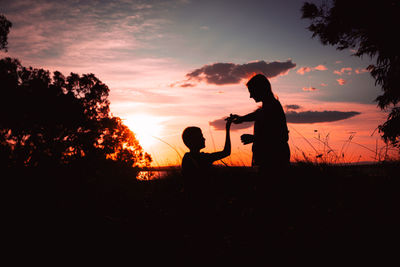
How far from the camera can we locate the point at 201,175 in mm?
3459

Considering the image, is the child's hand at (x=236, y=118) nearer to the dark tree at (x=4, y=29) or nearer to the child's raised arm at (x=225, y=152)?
the child's raised arm at (x=225, y=152)

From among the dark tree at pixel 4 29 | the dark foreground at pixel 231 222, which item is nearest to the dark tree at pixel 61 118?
the dark tree at pixel 4 29

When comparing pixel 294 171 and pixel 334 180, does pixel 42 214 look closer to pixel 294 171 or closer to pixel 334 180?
pixel 294 171

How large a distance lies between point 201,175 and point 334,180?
3317 mm

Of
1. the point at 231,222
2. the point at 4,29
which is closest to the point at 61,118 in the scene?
the point at 4,29

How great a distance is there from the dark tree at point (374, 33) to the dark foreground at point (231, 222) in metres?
9.42

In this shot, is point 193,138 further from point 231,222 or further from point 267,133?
point 231,222

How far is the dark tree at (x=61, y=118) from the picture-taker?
1855 cm

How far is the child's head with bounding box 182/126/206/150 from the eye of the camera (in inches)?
136

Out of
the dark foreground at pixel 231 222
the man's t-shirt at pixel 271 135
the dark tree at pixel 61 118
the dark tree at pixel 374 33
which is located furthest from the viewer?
the dark tree at pixel 61 118

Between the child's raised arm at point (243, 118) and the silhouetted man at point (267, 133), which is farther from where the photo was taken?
the child's raised arm at point (243, 118)

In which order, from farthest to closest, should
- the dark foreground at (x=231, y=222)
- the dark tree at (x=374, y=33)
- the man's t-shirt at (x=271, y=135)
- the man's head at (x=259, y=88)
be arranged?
the dark tree at (x=374, y=33)
the man's head at (x=259, y=88)
the man's t-shirt at (x=271, y=135)
the dark foreground at (x=231, y=222)

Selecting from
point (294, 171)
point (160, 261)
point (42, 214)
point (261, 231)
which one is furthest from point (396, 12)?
point (42, 214)

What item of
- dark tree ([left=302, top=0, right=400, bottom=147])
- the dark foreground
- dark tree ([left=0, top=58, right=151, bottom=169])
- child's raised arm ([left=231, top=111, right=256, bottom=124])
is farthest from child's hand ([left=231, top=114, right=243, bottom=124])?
dark tree ([left=0, top=58, right=151, bottom=169])
